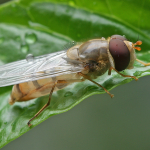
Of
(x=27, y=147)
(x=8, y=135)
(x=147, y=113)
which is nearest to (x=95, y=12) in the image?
(x=147, y=113)

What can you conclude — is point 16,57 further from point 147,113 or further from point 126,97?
point 147,113

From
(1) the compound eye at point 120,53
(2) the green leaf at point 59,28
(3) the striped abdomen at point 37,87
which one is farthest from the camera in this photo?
(3) the striped abdomen at point 37,87

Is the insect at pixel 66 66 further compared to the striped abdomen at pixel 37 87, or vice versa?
the striped abdomen at pixel 37 87

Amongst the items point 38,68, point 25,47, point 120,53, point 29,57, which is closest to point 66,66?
point 38,68

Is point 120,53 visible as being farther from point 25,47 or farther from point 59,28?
point 25,47

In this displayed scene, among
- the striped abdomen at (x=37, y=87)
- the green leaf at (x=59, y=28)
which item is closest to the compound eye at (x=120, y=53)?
the green leaf at (x=59, y=28)

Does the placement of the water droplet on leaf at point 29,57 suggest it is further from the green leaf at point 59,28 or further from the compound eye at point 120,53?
the compound eye at point 120,53

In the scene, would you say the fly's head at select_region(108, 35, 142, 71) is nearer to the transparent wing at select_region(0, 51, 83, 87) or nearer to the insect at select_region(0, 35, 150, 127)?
the insect at select_region(0, 35, 150, 127)
